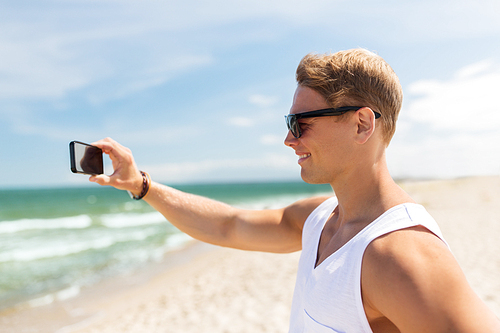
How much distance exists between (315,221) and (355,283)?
655mm

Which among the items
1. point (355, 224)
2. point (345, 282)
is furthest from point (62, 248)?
point (345, 282)

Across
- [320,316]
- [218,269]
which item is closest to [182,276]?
[218,269]

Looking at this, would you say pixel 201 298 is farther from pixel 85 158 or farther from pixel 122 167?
pixel 85 158

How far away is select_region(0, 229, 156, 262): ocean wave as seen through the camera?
12.0 meters

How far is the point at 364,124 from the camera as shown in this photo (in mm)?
1532

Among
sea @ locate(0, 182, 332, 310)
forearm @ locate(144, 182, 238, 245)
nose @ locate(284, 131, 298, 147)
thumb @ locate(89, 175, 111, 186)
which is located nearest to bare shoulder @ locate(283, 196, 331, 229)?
forearm @ locate(144, 182, 238, 245)

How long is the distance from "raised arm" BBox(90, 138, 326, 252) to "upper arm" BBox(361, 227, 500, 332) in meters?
1.00

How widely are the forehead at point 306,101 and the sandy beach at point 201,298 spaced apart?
425 centimetres

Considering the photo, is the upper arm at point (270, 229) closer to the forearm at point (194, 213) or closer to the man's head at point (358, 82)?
the forearm at point (194, 213)

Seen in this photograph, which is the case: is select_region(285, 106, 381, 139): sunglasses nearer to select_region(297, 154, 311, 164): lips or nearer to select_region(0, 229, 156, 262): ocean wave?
select_region(297, 154, 311, 164): lips

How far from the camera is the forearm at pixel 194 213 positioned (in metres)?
2.29

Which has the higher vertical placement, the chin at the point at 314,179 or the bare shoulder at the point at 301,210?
the chin at the point at 314,179

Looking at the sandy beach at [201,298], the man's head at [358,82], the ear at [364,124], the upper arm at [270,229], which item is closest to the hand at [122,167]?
the upper arm at [270,229]

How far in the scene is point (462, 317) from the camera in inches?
40.3
